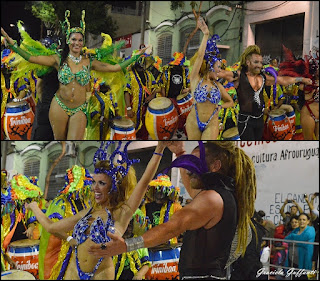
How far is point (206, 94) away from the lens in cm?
457

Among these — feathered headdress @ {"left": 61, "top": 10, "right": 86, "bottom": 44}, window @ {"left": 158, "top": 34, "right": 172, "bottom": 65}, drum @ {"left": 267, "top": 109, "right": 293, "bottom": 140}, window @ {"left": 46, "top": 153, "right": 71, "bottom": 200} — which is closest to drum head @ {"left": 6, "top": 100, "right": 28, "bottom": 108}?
window @ {"left": 46, "top": 153, "right": 71, "bottom": 200}

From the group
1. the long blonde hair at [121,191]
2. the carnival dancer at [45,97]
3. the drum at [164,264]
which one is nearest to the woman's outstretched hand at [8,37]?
the carnival dancer at [45,97]

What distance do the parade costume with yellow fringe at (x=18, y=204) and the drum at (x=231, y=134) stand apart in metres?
1.24

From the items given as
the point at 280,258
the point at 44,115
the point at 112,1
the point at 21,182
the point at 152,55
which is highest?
the point at 112,1

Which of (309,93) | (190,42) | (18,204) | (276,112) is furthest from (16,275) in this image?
(309,93)

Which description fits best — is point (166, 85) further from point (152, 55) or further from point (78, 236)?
point (78, 236)

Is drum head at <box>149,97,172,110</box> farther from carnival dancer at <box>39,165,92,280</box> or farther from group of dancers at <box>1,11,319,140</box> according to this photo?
carnival dancer at <box>39,165,92,280</box>

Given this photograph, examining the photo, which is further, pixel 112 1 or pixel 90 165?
pixel 112 1

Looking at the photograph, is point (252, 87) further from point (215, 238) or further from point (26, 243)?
point (26, 243)

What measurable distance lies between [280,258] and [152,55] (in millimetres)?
1522

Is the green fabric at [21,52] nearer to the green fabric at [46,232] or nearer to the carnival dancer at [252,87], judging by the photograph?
the green fabric at [46,232]

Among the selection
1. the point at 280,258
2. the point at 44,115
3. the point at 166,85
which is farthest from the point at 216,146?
the point at 44,115

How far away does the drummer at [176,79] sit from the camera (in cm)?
462

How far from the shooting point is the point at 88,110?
4.65m
